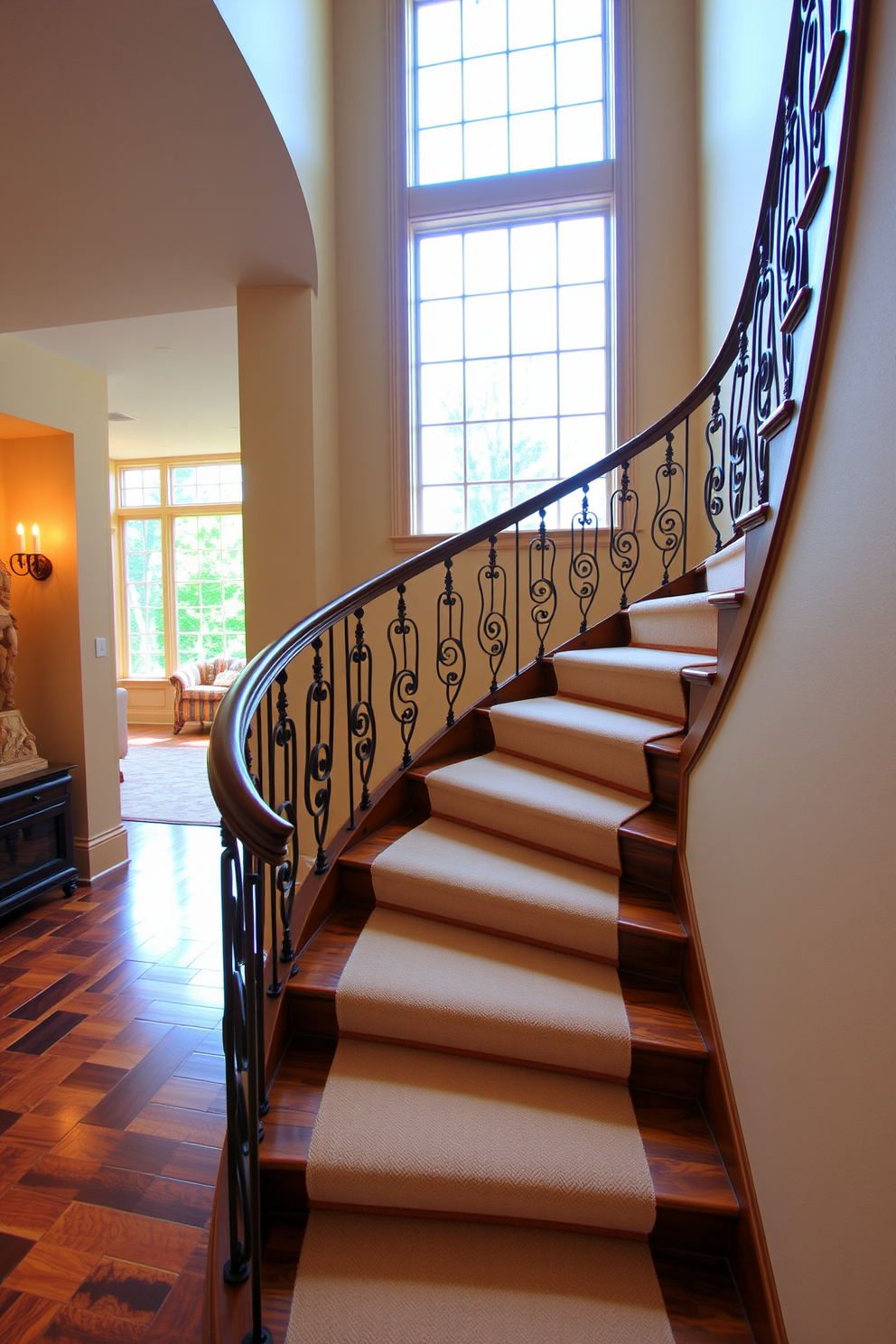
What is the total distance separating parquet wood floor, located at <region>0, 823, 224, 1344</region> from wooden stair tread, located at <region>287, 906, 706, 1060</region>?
0.77 metres

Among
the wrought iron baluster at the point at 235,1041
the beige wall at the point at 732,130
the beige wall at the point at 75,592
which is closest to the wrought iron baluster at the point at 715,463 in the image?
the beige wall at the point at 732,130

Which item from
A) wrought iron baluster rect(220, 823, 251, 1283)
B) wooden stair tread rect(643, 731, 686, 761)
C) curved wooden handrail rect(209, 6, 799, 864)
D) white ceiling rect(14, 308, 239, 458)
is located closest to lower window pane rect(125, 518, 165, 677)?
white ceiling rect(14, 308, 239, 458)

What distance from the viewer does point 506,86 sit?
4.22 m

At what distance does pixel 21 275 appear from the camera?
121 inches

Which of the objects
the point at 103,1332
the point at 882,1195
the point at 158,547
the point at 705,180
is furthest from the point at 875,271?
the point at 158,547

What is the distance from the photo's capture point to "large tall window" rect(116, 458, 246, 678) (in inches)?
370

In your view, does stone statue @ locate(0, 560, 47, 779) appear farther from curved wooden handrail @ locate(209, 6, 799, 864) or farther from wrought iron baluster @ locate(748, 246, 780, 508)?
wrought iron baluster @ locate(748, 246, 780, 508)

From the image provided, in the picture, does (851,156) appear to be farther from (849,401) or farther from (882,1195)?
(882,1195)

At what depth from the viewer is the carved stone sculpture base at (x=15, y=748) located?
3986 millimetres

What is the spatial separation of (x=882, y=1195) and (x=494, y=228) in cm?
475

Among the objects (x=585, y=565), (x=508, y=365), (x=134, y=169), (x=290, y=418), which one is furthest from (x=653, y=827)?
(x=508, y=365)

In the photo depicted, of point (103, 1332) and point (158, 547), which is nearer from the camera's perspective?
point (103, 1332)

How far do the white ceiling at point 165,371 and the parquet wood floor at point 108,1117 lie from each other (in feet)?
11.1

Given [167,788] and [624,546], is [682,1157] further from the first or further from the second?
[167,788]
